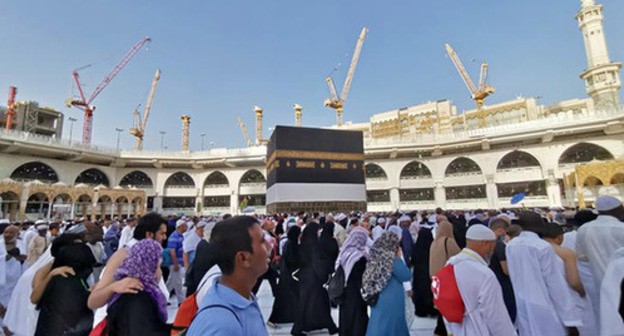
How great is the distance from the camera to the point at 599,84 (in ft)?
96.6

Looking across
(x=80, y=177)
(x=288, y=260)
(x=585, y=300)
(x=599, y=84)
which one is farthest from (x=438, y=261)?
(x=599, y=84)

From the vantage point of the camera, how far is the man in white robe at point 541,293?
7.21ft

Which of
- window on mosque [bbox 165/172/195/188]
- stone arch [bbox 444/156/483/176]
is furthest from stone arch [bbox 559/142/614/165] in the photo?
window on mosque [bbox 165/172/195/188]

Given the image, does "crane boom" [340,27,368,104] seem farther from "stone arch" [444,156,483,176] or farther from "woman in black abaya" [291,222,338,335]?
"woman in black abaya" [291,222,338,335]

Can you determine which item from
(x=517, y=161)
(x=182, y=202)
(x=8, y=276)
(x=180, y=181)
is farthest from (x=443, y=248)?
(x=180, y=181)

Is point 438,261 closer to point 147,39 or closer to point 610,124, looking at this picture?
point 610,124

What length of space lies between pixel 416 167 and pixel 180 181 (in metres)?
26.9

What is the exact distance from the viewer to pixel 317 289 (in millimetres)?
3795

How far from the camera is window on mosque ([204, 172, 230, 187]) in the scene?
35.1 meters

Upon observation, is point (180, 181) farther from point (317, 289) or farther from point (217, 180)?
point (317, 289)

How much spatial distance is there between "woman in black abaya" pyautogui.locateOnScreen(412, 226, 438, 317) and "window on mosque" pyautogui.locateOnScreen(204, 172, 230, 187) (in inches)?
1277

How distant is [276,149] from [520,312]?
19.7m

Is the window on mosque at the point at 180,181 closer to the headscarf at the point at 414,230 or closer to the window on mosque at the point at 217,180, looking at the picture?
the window on mosque at the point at 217,180

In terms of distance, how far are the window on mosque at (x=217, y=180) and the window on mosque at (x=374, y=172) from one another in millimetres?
15889
